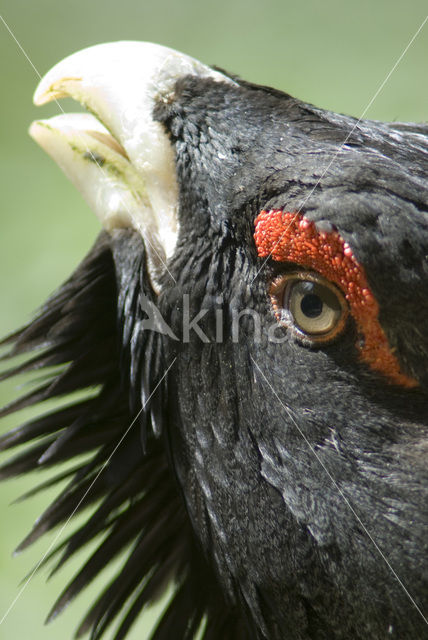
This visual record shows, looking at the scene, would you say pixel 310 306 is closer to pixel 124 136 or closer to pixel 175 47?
pixel 124 136

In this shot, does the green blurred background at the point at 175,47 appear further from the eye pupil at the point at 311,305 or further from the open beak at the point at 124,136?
the eye pupil at the point at 311,305

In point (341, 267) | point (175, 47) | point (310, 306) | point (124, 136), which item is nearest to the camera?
point (341, 267)

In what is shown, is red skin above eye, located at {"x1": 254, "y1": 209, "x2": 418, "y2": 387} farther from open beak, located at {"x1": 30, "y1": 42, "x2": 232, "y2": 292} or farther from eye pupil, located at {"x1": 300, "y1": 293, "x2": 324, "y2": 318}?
open beak, located at {"x1": 30, "y1": 42, "x2": 232, "y2": 292}

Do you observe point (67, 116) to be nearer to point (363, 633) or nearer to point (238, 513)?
point (238, 513)

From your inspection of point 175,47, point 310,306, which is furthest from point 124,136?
point 175,47

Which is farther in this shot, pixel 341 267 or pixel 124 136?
pixel 124 136

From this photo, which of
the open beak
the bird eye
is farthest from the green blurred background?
the bird eye

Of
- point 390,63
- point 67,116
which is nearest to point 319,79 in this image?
point 390,63
